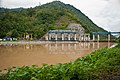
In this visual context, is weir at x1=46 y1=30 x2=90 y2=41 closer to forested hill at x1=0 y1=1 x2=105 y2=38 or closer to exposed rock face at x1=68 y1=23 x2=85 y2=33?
forested hill at x1=0 y1=1 x2=105 y2=38

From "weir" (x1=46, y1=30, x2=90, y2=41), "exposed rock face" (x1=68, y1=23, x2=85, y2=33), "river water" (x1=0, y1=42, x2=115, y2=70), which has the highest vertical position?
"exposed rock face" (x1=68, y1=23, x2=85, y2=33)

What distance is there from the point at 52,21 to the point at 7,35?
58.0ft

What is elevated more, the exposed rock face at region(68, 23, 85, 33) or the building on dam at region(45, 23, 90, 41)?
the exposed rock face at region(68, 23, 85, 33)

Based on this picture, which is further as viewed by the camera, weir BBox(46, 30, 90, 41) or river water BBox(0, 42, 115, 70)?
weir BBox(46, 30, 90, 41)

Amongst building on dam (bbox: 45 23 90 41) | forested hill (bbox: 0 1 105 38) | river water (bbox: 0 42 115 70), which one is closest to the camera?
river water (bbox: 0 42 115 70)

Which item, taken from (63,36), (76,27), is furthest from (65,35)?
(76,27)

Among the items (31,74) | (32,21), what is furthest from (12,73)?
(32,21)

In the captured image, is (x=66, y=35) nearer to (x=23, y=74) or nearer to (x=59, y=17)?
(x=59, y=17)

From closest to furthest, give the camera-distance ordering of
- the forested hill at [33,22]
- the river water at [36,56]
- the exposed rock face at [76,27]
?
the river water at [36,56]
the forested hill at [33,22]
the exposed rock face at [76,27]

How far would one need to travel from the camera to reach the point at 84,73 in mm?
2656

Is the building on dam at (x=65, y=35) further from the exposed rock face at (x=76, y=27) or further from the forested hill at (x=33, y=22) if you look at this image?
the exposed rock face at (x=76, y=27)

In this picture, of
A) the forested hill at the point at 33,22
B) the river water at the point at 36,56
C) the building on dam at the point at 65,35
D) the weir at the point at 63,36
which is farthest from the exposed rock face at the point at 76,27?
the river water at the point at 36,56

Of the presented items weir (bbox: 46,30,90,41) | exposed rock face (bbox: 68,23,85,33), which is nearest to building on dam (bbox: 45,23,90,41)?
weir (bbox: 46,30,90,41)

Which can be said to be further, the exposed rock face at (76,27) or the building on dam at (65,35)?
the exposed rock face at (76,27)
